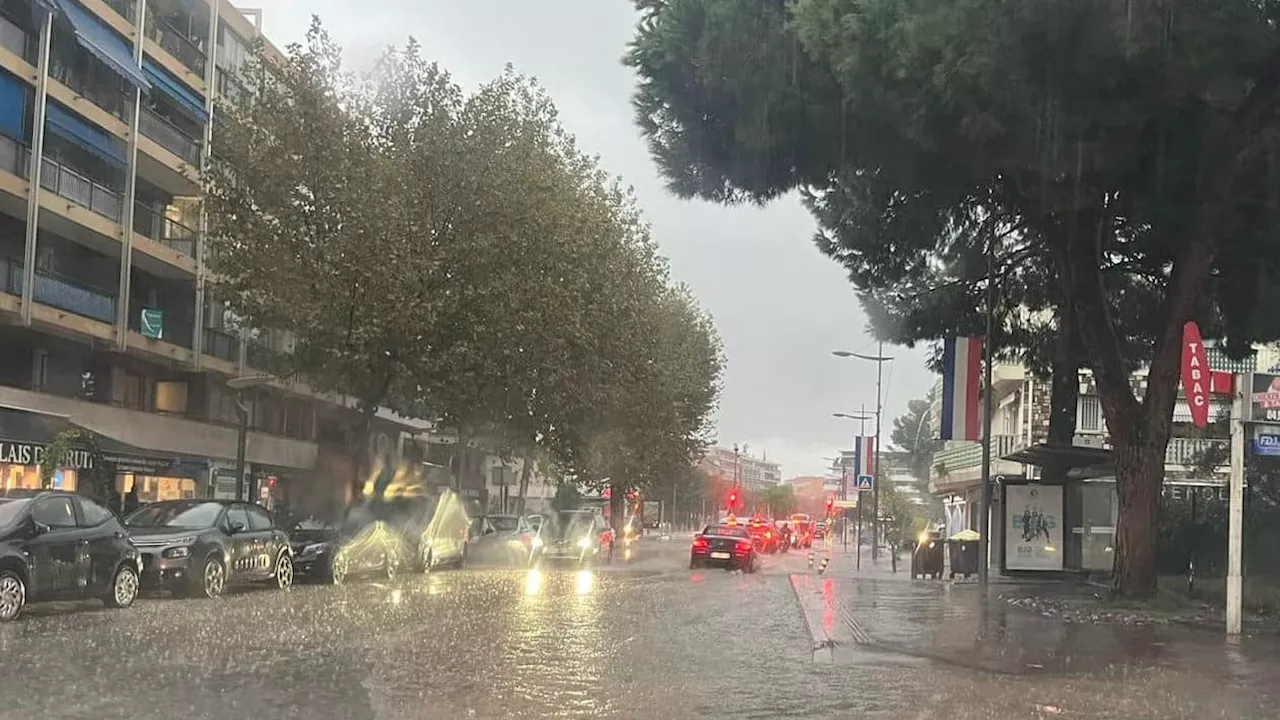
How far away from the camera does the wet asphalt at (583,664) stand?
9234 mm

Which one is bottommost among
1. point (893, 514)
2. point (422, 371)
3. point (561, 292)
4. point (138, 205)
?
point (893, 514)

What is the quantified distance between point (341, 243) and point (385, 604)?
447 inches

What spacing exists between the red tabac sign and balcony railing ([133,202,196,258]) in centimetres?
2563

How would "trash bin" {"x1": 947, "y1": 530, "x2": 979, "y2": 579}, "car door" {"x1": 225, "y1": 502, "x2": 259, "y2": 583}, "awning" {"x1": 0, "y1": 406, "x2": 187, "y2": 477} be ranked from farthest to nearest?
"trash bin" {"x1": 947, "y1": 530, "x2": 979, "y2": 579} → "awning" {"x1": 0, "y1": 406, "x2": 187, "y2": 477} → "car door" {"x1": 225, "y1": 502, "x2": 259, "y2": 583}

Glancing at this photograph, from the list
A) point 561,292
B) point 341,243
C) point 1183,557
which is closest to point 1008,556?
point 1183,557

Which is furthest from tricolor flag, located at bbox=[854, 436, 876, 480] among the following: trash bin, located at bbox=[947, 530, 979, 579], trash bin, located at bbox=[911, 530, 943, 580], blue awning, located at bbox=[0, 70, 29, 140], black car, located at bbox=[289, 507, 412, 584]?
blue awning, located at bbox=[0, 70, 29, 140]

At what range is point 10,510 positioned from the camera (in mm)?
14617

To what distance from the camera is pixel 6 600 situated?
45.6 ft

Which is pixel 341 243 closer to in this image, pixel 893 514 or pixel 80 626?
pixel 80 626

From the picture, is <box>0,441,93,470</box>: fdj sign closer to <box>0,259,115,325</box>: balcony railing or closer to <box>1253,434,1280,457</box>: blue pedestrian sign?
<box>0,259,115,325</box>: balcony railing

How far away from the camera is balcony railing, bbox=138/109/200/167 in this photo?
32625 mm

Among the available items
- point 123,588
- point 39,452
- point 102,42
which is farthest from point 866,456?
point 123,588

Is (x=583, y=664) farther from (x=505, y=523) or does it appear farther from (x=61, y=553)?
(x=505, y=523)

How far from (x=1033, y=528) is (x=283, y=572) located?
1596cm
